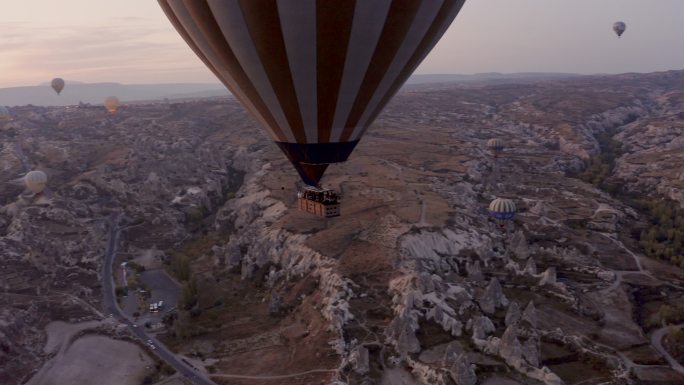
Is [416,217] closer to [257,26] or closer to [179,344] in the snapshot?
[179,344]

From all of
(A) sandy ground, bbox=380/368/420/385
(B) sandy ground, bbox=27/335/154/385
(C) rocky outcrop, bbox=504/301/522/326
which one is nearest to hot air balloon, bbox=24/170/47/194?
(B) sandy ground, bbox=27/335/154/385

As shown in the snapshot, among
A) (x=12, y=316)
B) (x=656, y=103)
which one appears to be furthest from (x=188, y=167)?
(x=656, y=103)

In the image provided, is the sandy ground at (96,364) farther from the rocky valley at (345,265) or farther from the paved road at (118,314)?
the paved road at (118,314)

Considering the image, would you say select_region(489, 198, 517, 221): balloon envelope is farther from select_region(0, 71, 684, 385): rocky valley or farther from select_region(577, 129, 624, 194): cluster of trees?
select_region(577, 129, 624, 194): cluster of trees

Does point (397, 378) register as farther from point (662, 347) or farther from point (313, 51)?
point (313, 51)

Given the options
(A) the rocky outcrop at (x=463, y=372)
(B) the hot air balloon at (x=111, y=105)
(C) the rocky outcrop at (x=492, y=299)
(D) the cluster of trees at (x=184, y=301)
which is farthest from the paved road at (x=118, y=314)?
(B) the hot air balloon at (x=111, y=105)

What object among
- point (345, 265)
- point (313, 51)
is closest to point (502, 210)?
point (345, 265)
